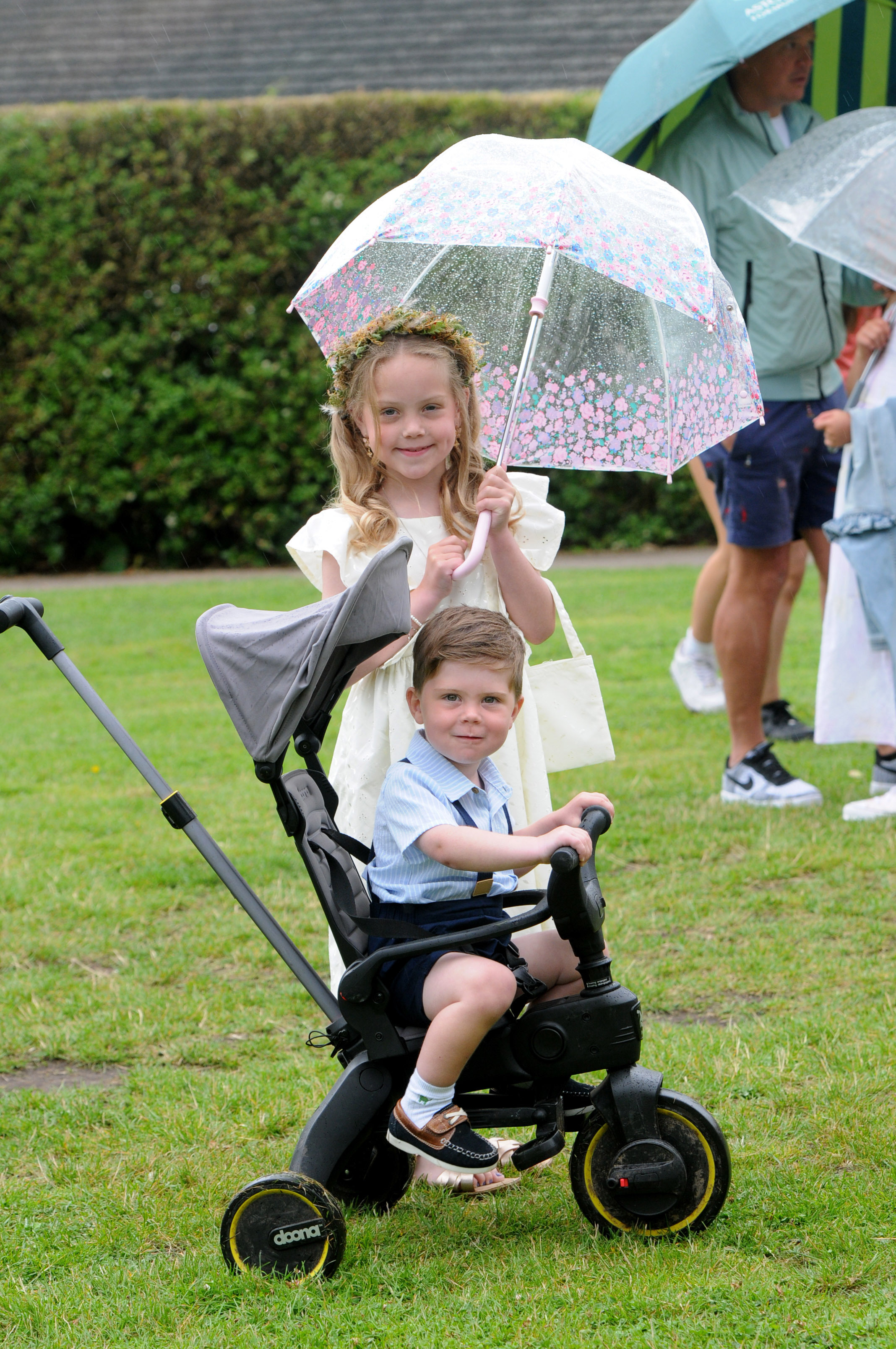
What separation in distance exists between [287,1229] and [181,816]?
0.74m

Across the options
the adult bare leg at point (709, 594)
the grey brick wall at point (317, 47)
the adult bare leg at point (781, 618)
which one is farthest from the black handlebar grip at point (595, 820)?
the grey brick wall at point (317, 47)

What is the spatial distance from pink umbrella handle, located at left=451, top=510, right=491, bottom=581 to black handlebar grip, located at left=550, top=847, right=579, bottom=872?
742 mm

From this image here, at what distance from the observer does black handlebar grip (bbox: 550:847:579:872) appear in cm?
238

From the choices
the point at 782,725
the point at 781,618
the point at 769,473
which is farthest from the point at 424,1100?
the point at 781,618

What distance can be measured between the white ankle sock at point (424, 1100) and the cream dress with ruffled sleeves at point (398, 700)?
55cm

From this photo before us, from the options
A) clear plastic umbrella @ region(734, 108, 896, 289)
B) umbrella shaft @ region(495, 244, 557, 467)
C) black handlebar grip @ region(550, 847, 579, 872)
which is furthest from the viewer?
clear plastic umbrella @ region(734, 108, 896, 289)

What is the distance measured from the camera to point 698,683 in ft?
23.6

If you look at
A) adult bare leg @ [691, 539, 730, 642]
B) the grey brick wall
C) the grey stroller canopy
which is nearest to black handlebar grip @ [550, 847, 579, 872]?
the grey stroller canopy

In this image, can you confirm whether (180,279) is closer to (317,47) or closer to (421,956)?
(317,47)

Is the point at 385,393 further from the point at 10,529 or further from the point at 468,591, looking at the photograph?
the point at 10,529

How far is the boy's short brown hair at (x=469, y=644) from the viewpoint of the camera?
105 inches

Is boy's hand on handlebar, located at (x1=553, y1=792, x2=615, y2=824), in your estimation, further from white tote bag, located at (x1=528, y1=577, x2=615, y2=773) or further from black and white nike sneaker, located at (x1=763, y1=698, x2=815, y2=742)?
black and white nike sneaker, located at (x1=763, y1=698, x2=815, y2=742)

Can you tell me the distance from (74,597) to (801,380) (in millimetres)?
7778

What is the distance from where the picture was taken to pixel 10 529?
43.8 feet
